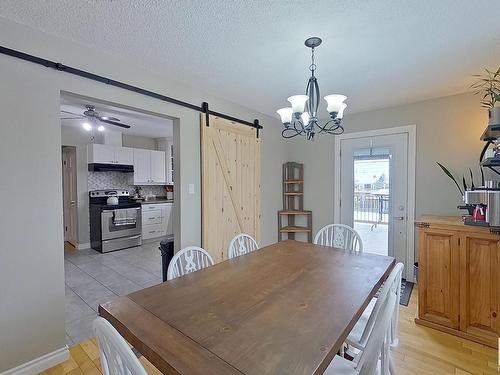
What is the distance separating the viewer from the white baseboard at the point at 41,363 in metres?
1.65

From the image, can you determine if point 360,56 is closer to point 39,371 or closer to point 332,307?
point 332,307

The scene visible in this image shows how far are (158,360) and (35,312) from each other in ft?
4.93

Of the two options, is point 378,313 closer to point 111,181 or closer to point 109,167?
point 109,167

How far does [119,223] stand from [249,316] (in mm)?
4629

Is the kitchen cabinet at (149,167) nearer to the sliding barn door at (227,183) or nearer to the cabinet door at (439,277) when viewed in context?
the sliding barn door at (227,183)

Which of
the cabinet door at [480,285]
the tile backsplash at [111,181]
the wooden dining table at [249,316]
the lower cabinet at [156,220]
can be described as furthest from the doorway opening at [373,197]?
the tile backsplash at [111,181]

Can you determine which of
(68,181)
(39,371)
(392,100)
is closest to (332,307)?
(39,371)

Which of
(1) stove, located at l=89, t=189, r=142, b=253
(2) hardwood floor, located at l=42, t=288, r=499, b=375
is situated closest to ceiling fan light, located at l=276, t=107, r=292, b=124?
(2) hardwood floor, located at l=42, t=288, r=499, b=375

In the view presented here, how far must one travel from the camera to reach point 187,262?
1.79 meters

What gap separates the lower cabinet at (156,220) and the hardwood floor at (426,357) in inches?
139

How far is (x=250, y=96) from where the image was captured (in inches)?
118

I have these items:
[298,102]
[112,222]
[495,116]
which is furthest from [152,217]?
[495,116]

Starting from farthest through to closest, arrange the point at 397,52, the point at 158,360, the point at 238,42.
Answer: the point at 397,52 → the point at 238,42 → the point at 158,360

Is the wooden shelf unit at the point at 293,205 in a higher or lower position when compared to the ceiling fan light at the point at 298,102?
lower
